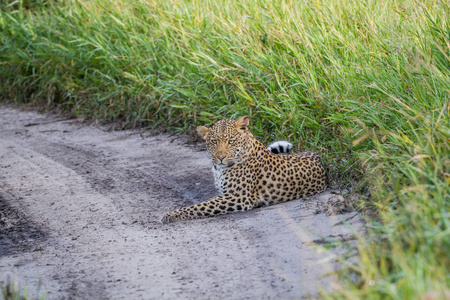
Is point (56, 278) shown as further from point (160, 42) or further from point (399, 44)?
point (160, 42)

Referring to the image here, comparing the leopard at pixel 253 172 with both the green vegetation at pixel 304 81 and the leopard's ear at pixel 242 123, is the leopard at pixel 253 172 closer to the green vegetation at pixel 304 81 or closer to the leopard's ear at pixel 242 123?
the leopard's ear at pixel 242 123

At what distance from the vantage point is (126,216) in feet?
18.2

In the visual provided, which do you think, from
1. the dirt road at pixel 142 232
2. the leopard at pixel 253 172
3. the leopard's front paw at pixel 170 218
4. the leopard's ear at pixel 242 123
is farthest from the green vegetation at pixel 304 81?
the leopard's front paw at pixel 170 218

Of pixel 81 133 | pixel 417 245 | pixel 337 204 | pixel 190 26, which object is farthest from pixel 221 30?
pixel 417 245

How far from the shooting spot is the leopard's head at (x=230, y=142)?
18.3 ft

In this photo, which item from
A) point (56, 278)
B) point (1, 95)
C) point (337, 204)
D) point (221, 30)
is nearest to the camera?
point (56, 278)

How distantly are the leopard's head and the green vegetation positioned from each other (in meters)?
0.82

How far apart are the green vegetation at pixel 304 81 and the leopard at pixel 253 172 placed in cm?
31

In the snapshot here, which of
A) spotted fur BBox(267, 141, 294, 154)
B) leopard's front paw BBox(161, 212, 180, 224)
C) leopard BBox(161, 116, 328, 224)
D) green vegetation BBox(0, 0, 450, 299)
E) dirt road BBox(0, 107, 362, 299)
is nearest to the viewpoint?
green vegetation BBox(0, 0, 450, 299)

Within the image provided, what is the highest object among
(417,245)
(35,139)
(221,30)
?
(221,30)

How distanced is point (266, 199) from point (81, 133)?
13.2ft

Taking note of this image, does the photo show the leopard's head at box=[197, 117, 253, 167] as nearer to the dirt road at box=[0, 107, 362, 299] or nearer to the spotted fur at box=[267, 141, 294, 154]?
the spotted fur at box=[267, 141, 294, 154]

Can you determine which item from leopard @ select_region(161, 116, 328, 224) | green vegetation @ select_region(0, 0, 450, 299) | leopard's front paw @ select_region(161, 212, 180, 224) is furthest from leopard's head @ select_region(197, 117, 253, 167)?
green vegetation @ select_region(0, 0, 450, 299)

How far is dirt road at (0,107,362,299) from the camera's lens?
397 cm
